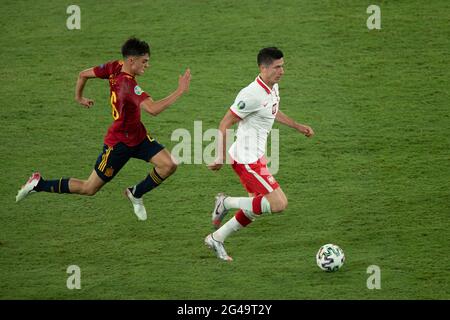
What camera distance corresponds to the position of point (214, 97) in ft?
42.9

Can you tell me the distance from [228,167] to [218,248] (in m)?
2.41

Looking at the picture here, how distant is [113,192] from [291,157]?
2.39m

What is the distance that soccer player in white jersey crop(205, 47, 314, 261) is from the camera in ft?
29.9

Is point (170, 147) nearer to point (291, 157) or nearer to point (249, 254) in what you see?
point (291, 157)

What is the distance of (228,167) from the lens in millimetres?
11625

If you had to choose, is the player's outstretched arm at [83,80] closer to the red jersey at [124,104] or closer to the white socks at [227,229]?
the red jersey at [124,104]

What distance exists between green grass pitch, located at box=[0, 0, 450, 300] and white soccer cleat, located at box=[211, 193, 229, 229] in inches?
9.7

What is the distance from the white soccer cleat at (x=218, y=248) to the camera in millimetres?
9344

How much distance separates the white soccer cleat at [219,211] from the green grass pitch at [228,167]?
0.25m

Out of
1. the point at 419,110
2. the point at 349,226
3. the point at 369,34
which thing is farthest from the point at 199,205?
the point at 369,34
